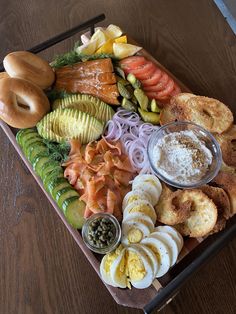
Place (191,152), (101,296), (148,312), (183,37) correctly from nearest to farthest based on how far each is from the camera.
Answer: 1. (148,312)
2. (101,296)
3. (191,152)
4. (183,37)

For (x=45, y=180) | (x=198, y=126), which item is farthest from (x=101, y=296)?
(x=198, y=126)

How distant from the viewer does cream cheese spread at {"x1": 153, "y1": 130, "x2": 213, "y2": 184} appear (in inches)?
50.7

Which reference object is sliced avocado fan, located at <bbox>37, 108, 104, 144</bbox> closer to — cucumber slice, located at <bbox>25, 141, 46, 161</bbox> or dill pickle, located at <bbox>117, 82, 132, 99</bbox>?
cucumber slice, located at <bbox>25, 141, 46, 161</bbox>

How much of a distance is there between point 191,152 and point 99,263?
504mm

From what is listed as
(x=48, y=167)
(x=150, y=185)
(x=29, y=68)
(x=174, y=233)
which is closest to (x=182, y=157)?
(x=150, y=185)

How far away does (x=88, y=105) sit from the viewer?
1489 mm

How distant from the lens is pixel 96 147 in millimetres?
1404

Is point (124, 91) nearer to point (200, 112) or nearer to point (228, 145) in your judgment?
point (200, 112)

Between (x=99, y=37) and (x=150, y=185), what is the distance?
2.57 feet

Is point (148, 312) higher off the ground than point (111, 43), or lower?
lower

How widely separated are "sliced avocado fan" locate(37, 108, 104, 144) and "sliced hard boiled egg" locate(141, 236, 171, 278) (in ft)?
1.59

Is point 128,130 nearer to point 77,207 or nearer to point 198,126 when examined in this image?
point 198,126

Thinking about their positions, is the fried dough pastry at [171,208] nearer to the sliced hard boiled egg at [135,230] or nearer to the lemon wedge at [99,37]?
the sliced hard boiled egg at [135,230]

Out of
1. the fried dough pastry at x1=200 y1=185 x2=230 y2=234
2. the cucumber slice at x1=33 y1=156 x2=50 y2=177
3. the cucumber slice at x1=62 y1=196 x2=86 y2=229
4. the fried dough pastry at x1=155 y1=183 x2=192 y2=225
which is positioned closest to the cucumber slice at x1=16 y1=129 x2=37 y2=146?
the cucumber slice at x1=33 y1=156 x2=50 y2=177
